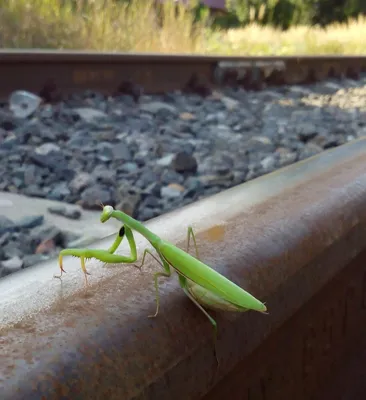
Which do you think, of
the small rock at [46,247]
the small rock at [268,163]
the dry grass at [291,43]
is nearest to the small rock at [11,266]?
the small rock at [46,247]

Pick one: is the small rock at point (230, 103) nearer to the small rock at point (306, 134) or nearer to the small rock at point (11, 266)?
the small rock at point (306, 134)

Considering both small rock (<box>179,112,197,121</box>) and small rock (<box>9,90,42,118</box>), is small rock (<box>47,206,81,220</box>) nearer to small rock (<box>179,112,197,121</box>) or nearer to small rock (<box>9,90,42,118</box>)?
small rock (<box>9,90,42,118</box>)

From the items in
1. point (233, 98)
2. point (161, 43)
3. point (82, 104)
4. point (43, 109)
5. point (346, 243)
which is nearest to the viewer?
point (346, 243)

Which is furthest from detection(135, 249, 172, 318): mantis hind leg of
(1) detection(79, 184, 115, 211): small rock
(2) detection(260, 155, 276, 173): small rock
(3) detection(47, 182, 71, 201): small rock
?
(2) detection(260, 155, 276, 173): small rock

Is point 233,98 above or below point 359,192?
below

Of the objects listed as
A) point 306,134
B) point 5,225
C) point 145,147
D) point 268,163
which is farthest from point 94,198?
point 306,134

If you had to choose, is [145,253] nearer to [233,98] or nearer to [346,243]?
[346,243]

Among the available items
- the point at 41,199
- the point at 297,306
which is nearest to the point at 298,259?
the point at 297,306
